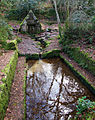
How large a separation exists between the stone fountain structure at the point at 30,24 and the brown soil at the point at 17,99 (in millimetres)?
10470

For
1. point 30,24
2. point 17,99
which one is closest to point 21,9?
point 30,24

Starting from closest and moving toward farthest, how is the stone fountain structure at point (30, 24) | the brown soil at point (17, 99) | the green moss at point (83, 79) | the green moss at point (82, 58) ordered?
the brown soil at point (17, 99)
the green moss at point (83, 79)
the green moss at point (82, 58)
the stone fountain structure at point (30, 24)

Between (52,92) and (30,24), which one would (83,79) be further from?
(30,24)

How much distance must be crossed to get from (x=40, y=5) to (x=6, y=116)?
2494 centimetres

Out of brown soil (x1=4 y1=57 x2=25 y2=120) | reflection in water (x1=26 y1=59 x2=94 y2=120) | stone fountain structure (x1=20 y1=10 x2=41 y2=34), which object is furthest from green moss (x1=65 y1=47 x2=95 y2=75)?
stone fountain structure (x1=20 y1=10 x2=41 y2=34)

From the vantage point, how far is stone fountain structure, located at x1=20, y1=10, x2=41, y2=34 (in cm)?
1716

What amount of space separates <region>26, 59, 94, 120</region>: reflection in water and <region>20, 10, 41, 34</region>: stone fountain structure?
8.98 meters

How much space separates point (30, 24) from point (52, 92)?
1313 cm

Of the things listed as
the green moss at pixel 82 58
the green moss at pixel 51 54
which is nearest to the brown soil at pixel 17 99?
the green moss at pixel 51 54

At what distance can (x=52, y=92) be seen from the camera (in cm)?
725

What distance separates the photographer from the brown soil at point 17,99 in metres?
5.00

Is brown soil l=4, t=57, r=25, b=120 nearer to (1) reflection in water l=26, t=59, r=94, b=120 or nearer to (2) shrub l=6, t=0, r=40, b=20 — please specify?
(1) reflection in water l=26, t=59, r=94, b=120

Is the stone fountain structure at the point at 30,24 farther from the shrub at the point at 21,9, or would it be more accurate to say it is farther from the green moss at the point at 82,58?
the green moss at the point at 82,58

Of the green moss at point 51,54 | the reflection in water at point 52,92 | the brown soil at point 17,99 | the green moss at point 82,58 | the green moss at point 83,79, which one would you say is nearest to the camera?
the brown soil at point 17,99
